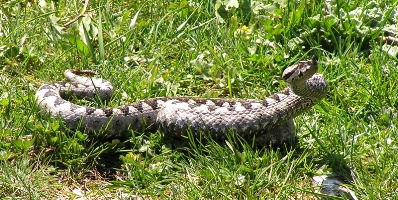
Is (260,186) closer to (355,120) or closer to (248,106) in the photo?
(248,106)

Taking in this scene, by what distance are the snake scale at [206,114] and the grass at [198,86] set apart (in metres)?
0.10

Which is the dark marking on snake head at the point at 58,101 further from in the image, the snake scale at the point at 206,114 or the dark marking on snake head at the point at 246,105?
the dark marking on snake head at the point at 246,105

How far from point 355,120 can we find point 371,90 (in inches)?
17.3

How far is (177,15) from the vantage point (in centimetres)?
677

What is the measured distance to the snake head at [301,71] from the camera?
→ 449 centimetres

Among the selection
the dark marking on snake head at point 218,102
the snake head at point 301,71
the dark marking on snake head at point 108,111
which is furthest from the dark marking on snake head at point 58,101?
the snake head at point 301,71

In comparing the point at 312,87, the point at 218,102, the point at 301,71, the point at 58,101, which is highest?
the point at 301,71

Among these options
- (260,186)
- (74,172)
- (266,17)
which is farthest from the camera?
(266,17)

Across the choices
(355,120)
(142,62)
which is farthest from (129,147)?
(355,120)

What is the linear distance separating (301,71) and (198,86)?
151 cm

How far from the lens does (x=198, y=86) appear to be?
5.89 m

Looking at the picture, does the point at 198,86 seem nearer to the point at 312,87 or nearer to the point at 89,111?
the point at 89,111

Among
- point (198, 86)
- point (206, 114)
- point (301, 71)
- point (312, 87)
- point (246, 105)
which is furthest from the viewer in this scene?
point (198, 86)

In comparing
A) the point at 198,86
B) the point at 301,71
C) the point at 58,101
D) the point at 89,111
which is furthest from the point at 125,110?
the point at 301,71
